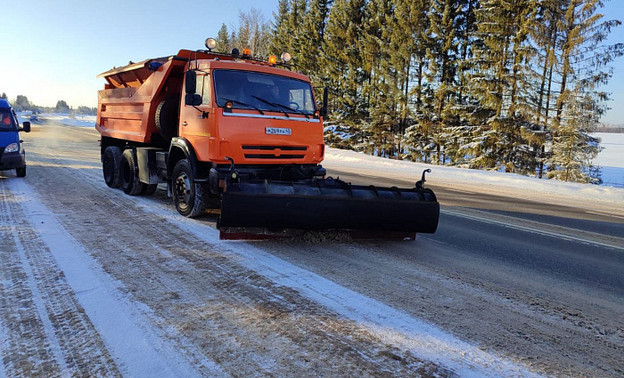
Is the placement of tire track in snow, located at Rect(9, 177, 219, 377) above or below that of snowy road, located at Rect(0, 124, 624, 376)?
below

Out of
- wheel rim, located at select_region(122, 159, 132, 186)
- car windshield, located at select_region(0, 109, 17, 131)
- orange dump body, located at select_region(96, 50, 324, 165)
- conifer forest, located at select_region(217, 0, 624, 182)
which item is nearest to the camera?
orange dump body, located at select_region(96, 50, 324, 165)

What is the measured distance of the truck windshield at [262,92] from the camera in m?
5.70

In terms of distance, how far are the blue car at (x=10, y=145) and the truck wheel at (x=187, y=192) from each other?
5.34 meters

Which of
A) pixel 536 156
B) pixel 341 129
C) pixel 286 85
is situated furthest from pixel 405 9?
pixel 286 85

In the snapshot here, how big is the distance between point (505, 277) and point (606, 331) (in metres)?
1.13

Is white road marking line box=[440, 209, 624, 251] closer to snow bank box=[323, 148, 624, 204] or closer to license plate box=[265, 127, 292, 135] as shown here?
license plate box=[265, 127, 292, 135]

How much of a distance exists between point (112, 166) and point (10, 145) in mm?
2648

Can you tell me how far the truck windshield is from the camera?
5.70 metres

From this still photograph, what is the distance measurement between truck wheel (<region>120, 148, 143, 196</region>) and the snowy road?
2.13 meters

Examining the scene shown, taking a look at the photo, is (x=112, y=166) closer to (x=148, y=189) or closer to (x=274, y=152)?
(x=148, y=189)

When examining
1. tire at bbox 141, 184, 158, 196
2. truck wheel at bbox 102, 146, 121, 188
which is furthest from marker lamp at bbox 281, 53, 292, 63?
truck wheel at bbox 102, 146, 121, 188

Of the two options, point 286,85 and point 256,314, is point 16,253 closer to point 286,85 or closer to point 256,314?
point 256,314

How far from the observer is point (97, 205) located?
269 inches

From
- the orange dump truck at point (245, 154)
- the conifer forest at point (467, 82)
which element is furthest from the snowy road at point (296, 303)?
the conifer forest at point (467, 82)
